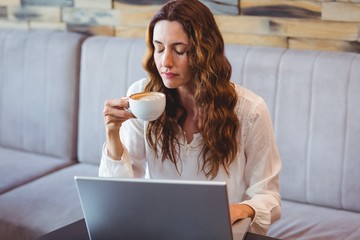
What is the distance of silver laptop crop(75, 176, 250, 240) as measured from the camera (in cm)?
114

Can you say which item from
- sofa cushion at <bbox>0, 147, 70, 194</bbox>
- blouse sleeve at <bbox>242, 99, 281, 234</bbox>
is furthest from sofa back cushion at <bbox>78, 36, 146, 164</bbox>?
blouse sleeve at <bbox>242, 99, 281, 234</bbox>

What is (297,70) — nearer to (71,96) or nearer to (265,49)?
(265,49)

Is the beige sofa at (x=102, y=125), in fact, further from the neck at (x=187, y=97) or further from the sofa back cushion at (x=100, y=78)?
the neck at (x=187, y=97)

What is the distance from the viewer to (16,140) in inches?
110

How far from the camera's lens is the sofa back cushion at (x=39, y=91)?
2.63 m

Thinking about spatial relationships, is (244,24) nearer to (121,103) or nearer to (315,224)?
(315,224)

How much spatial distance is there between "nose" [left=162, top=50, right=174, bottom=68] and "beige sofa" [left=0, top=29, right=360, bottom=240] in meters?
0.72

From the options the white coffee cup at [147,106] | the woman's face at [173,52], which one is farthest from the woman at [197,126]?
the white coffee cup at [147,106]

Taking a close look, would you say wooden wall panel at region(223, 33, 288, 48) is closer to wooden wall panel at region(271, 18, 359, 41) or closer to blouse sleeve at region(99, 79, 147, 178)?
wooden wall panel at region(271, 18, 359, 41)

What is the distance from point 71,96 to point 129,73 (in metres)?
0.31

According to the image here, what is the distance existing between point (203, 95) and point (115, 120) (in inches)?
9.1

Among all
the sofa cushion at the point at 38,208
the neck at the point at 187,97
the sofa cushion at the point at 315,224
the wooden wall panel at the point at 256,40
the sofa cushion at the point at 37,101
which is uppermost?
the wooden wall panel at the point at 256,40

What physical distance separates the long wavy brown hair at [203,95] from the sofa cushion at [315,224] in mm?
461

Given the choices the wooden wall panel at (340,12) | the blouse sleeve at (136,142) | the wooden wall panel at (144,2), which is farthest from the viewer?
the wooden wall panel at (144,2)
